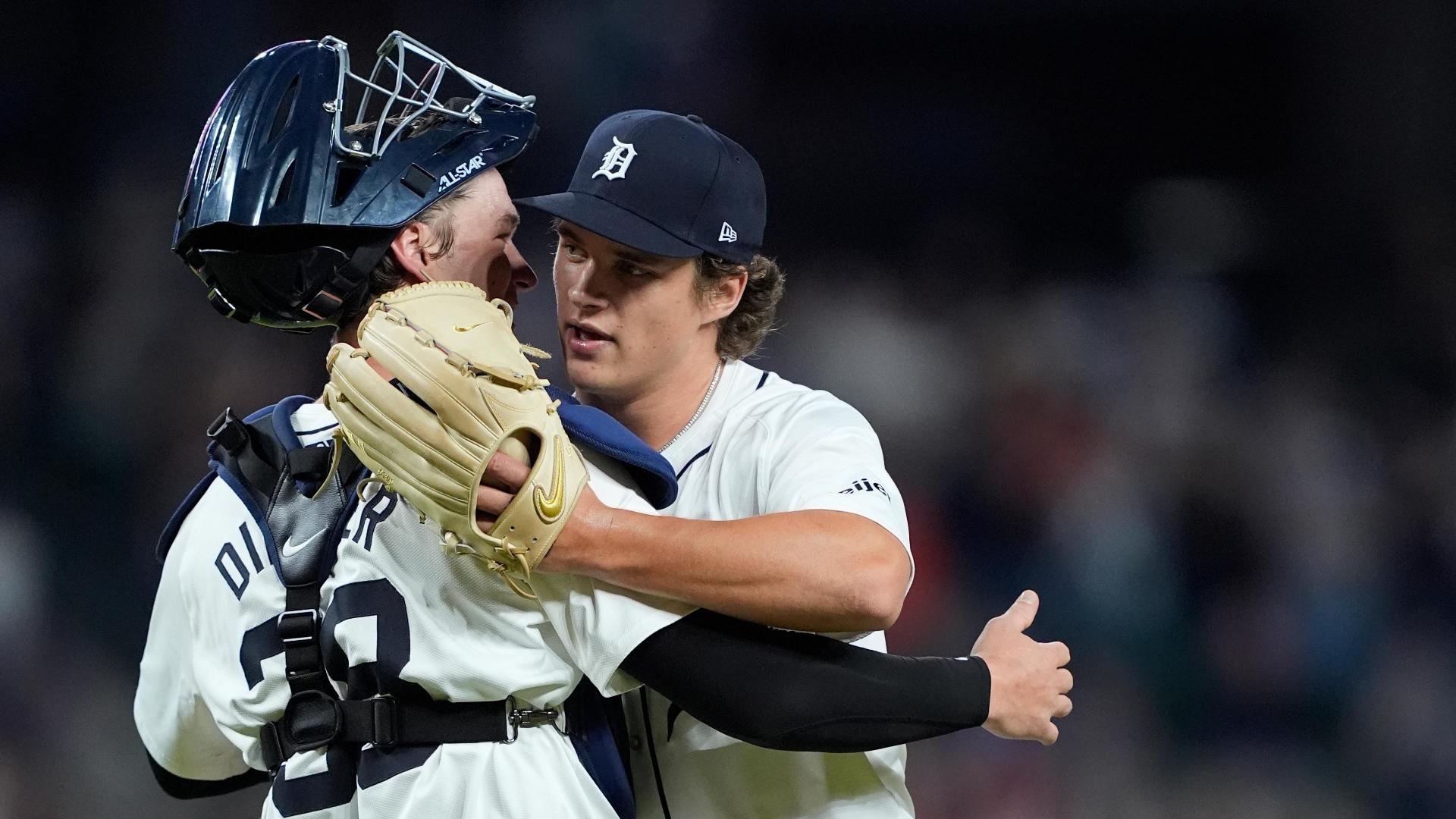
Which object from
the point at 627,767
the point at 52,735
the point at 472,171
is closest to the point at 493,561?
the point at 627,767

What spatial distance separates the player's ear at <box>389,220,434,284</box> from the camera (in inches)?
76.8

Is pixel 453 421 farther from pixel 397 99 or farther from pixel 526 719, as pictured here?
pixel 397 99

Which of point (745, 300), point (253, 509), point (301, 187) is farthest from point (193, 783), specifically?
point (745, 300)

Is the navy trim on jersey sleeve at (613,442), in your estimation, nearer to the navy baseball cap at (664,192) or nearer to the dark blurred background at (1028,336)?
the navy baseball cap at (664,192)

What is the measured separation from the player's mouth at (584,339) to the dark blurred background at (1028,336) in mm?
2724

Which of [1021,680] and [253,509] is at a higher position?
[253,509]

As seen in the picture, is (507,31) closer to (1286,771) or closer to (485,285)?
(485,285)

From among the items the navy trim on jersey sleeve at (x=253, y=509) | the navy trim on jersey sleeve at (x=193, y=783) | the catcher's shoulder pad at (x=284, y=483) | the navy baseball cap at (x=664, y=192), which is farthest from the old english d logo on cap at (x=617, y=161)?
the navy trim on jersey sleeve at (x=193, y=783)

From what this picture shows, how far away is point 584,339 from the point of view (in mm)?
2330

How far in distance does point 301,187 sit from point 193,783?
3.59ft

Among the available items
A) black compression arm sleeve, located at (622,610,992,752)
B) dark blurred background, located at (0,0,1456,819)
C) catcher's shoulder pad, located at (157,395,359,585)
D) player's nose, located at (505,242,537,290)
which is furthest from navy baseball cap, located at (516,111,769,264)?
dark blurred background, located at (0,0,1456,819)

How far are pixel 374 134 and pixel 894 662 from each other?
3.71ft

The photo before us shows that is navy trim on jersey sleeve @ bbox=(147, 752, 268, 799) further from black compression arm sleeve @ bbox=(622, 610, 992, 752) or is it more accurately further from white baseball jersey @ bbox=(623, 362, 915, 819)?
black compression arm sleeve @ bbox=(622, 610, 992, 752)

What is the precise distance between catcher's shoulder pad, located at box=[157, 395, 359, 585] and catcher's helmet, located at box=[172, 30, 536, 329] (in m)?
0.20
